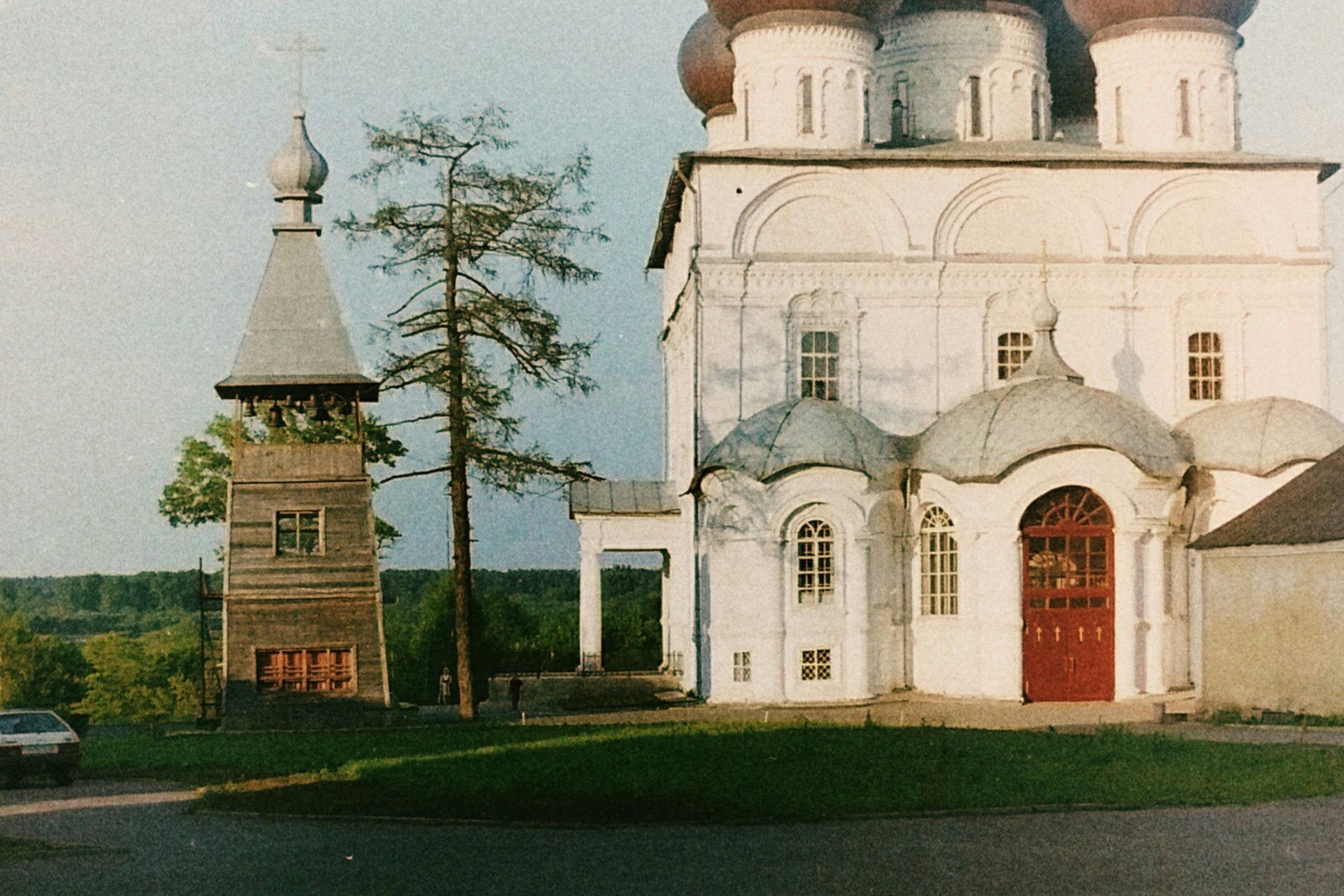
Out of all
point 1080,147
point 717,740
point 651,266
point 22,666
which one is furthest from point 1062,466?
point 22,666

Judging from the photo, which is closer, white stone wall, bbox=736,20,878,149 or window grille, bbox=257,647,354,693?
window grille, bbox=257,647,354,693

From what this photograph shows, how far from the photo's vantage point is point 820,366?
29078mm

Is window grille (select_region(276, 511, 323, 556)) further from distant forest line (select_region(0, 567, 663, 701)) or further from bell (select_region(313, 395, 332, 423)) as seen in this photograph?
distant forest line (select_region(0, 567, 663, 701))

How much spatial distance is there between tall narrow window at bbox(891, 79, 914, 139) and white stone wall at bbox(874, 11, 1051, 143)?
0.02 meters

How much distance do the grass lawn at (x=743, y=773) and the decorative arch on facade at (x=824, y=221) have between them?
1038cm

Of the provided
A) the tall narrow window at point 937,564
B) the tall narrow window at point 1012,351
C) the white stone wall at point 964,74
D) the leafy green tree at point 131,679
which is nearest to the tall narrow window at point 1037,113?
the white stone wall at point 964,74

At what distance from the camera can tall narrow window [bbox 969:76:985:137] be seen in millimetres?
33094

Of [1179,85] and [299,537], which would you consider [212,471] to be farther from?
[1179,85]

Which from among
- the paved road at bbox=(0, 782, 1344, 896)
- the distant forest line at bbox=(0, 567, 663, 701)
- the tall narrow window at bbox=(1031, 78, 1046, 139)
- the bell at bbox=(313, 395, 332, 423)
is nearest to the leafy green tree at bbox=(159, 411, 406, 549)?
the distant forest line at bbox=(0, 567, 663, 701)

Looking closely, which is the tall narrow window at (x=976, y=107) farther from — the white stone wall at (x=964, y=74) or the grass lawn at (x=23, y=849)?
the grass lawn at (x=23, y=849)

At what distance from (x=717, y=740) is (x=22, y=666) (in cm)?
5723

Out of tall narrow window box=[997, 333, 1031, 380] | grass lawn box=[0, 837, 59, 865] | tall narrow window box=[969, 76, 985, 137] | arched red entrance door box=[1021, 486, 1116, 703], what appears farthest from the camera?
tall narrow window box=[969, 76, 985, 137]

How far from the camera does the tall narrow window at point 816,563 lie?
89.5 feet

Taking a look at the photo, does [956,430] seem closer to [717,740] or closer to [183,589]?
[717,740]
